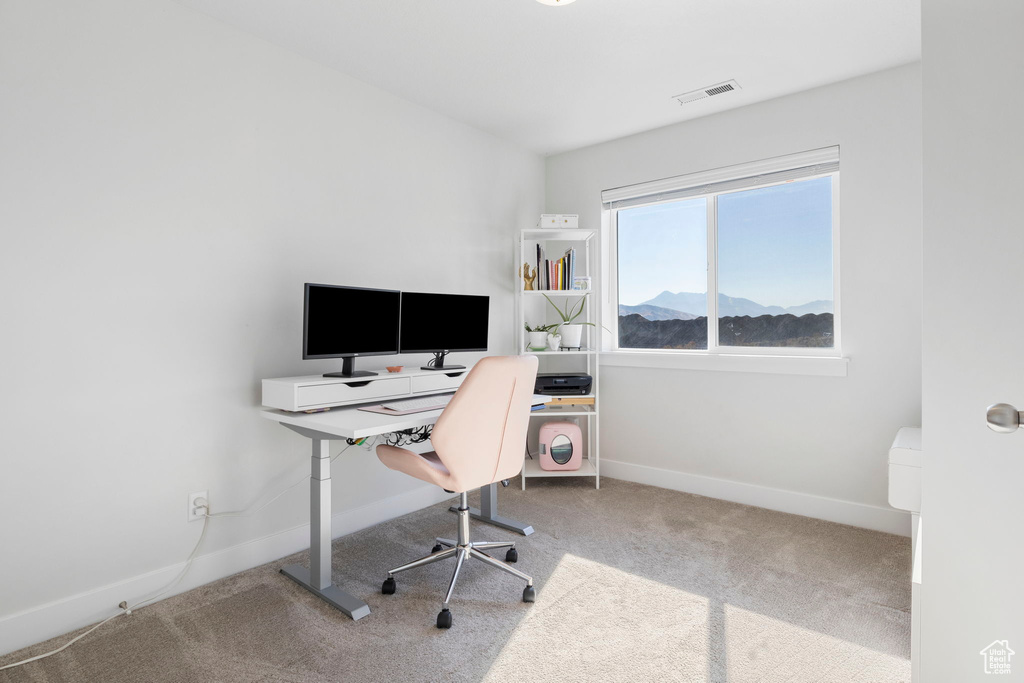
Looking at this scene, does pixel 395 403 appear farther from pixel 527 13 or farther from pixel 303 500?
pixel 527 13

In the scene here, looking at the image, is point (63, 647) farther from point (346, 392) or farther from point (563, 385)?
point (563, 385)

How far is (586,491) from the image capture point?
3496mm

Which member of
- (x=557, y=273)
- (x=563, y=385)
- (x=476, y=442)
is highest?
(x=557, y=273)

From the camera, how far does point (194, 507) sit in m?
2.22

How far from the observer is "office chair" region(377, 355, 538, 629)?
77.8 inches

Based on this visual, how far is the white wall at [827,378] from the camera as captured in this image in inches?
106

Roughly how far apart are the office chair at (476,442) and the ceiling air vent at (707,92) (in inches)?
77.4

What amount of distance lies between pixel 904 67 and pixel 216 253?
348cm

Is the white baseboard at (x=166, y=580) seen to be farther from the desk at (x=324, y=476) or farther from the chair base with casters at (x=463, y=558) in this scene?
the chair base with casters at (x=463, y=558)

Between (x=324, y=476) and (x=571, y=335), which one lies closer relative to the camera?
(x=324, y=476)

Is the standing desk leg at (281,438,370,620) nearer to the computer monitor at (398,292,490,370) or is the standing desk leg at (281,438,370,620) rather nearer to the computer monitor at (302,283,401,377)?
the computer monitor at (302,283,401,377)

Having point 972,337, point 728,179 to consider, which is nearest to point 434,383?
point 972,337

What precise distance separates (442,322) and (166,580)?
5.55 ft

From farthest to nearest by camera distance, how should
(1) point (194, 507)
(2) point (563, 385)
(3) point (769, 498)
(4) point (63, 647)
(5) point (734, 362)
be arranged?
1. (2) point (563, 385)
2. (5) point (734, 362)
3. (3) point (769, 498)
4. (1) point (194, 507)
5. (4) point (63, 647)
